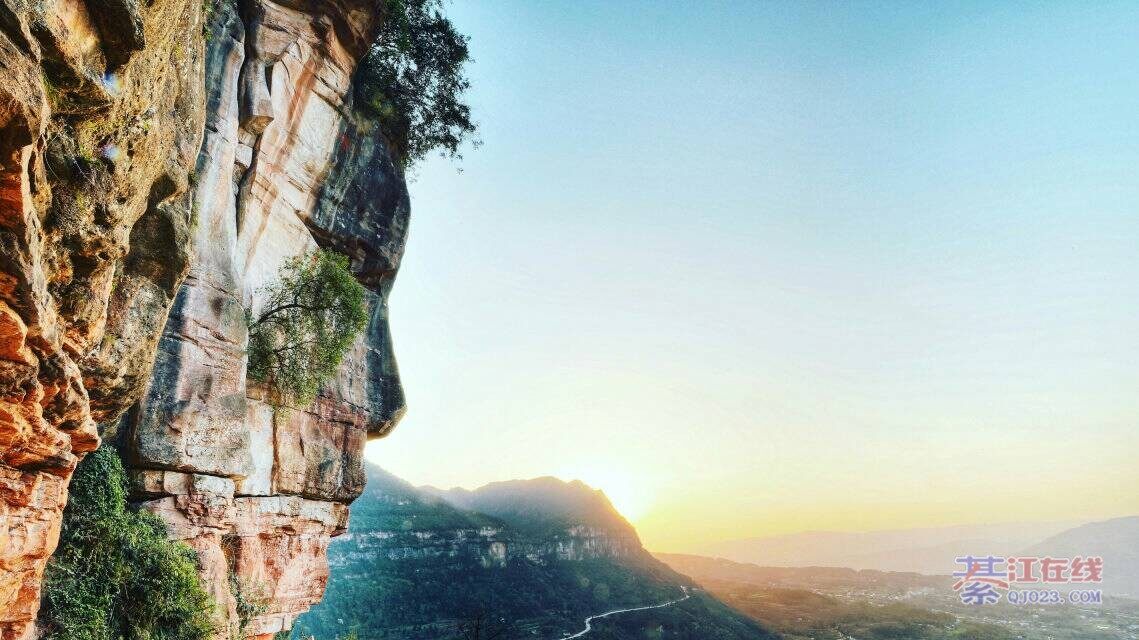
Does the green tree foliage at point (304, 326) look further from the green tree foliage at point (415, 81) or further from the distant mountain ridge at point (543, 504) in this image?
the distant mountain ridge at point (543, 504)

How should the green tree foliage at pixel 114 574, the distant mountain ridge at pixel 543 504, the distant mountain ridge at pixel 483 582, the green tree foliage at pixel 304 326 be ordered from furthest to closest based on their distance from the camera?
the distant mountain ridge at pixel 543 504 → the distant mountain ridge at pixel 483 582 → the green tree foliage at pixel 304 326 → the green tree foliage at pixel 114 574

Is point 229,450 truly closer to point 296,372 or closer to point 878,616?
point 296,372

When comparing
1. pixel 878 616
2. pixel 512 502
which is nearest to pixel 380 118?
pixel 878 616

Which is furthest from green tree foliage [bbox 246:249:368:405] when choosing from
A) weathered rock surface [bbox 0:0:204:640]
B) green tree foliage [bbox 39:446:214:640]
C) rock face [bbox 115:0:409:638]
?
weathered rock surface [bbox 0:0:204:640]

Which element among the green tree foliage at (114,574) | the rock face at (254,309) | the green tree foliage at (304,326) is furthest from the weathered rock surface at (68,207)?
the green tree foliage at (304,326)

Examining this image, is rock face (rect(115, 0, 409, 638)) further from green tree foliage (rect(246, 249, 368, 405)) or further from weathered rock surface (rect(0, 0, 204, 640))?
weathered rock surface (rect(0, 0, 204, 640))

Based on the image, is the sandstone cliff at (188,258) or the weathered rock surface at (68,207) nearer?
Answer: the weathered rock surface at (68,207)

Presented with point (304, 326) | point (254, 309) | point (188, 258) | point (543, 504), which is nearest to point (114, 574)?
point (188, 258)
